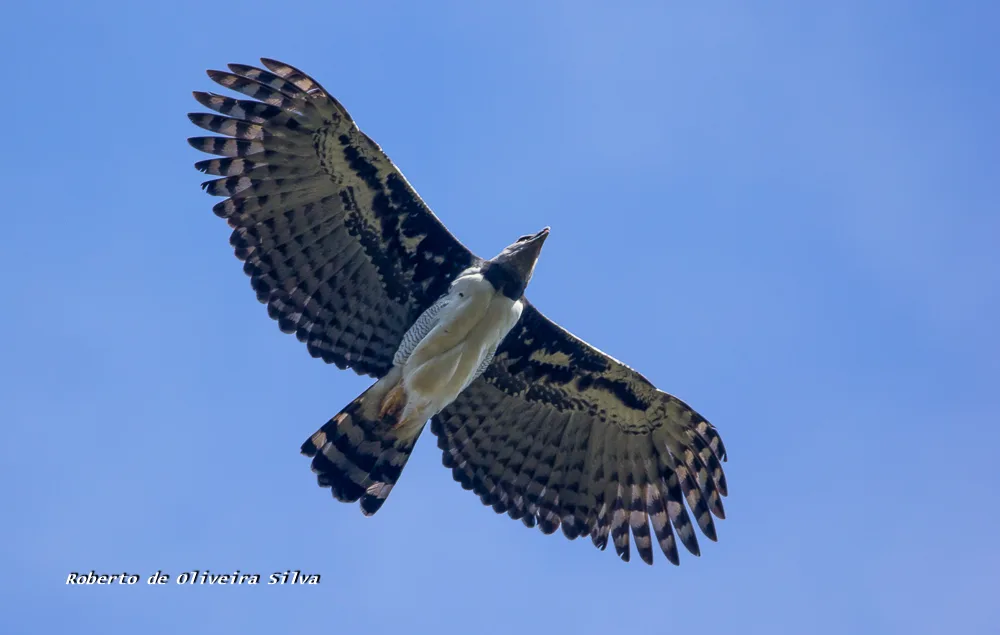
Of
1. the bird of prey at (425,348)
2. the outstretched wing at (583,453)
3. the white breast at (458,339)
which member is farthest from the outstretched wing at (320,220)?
the outstretched wing at (583,453)

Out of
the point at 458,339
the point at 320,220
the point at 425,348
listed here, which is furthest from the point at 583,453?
the point at 320,220

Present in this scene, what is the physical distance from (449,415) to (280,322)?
2159 millimetres

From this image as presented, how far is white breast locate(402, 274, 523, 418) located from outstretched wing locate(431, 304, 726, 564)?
3.00ft

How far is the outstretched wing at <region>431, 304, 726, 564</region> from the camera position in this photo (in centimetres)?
1538

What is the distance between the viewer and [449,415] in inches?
608

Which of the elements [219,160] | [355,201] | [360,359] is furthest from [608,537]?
[219,160]

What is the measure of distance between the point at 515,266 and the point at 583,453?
8.22 ft

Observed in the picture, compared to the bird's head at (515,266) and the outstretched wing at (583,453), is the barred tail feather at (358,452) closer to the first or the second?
the outstretched wing at (583,453)

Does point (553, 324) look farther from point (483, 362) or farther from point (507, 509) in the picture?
point (507, 509)

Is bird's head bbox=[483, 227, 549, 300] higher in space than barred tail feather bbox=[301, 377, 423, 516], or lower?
higher

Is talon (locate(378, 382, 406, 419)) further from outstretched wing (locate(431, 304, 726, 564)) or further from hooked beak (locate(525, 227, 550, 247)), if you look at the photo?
hooked beak (locate(525, 227, 550, 247))

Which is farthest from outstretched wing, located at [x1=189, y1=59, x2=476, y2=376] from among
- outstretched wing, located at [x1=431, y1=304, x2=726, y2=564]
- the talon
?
outstretched wing, located at [x1=431, y1=304, x2=726, y2=564]

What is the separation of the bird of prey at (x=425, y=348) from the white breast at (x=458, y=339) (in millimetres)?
16

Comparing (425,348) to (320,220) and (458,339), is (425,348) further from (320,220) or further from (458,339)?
(320,220)
